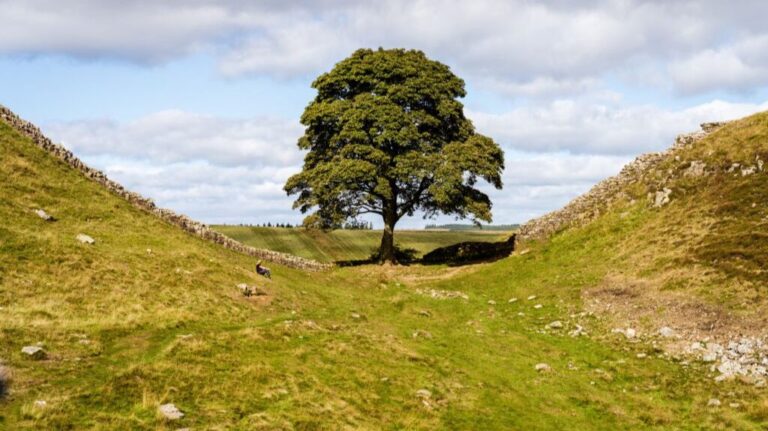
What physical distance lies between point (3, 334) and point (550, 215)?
3944 cm

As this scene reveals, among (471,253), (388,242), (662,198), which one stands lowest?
(471,253)

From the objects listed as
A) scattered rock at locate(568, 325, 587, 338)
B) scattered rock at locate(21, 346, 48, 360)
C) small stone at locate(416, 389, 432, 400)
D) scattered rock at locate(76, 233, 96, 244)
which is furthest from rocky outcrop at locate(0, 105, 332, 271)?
small stone at locate(416, 389, 432, 400)

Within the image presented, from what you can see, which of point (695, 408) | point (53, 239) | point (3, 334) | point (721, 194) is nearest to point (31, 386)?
point (3, 334)

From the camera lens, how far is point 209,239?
4262cm

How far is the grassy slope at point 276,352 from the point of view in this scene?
15.6 meters

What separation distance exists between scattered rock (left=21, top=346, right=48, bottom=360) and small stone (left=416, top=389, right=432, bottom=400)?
11313 millimetres

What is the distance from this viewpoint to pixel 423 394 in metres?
18.2

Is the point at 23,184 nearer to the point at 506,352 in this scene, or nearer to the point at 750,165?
the point at 506,352

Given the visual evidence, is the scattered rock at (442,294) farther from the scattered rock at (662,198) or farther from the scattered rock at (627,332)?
the scattered rock at (662,198)

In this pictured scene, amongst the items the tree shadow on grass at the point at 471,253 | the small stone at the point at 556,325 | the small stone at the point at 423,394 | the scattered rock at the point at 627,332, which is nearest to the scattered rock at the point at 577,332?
the small stone at the point at 556,325

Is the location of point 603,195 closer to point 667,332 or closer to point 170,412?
point 667,332

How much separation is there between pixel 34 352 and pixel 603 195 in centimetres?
4009

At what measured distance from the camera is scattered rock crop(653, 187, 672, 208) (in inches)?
1522

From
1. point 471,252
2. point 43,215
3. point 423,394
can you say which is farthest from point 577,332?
point 43,215
